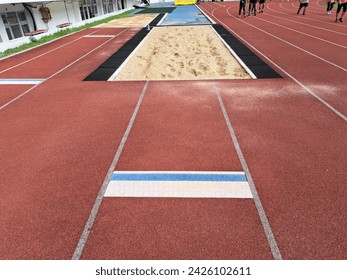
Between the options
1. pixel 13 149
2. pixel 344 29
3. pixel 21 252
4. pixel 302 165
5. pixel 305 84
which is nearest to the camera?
pixel 21 252

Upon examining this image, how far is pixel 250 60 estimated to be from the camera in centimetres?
1103

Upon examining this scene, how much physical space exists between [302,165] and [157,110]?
12.8 ft

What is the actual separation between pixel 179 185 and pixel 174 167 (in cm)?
52

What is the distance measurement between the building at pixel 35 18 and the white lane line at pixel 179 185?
14.2 metres

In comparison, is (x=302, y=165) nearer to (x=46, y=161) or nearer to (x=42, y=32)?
(x=46, y=161)

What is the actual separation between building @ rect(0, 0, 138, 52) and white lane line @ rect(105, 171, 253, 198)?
14222mm

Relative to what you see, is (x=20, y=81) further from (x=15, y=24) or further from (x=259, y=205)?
(x=259, y=205)

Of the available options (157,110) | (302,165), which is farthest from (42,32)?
(302,165)

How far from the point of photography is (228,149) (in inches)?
206

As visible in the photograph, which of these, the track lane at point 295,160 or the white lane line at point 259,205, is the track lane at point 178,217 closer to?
the white lane line at point 259,205

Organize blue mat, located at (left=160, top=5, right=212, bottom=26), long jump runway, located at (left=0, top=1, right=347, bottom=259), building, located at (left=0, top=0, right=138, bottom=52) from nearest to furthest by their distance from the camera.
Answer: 1. long jump runway, located at (left=0, top=1, right=347, bottom=259)
2. building, located at (left=0, top=0, right=138, bottom=52)
3. blue mat, located at (left=160, top=5, right=212, bottom=26)

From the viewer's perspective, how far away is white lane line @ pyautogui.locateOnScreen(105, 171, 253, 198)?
4113mm

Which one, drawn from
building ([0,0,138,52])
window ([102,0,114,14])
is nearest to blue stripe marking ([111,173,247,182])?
building ([0,0,138,52])

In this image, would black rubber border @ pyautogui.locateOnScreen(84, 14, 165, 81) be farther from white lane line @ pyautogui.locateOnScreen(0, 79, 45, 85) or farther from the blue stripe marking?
the blue stripe marking
